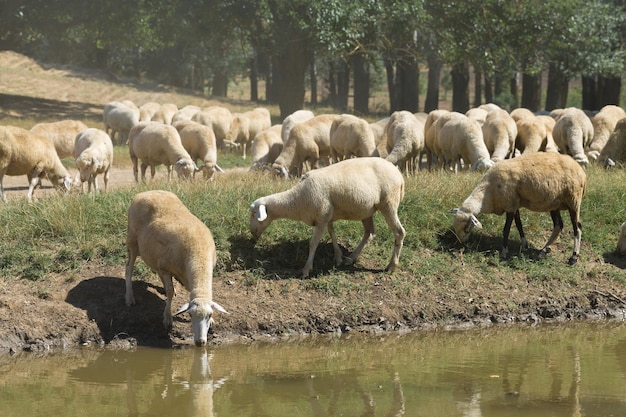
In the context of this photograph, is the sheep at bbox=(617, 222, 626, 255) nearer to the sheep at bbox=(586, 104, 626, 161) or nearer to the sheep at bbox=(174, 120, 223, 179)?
the sheep at bbox=(586, 104, 626, 161)

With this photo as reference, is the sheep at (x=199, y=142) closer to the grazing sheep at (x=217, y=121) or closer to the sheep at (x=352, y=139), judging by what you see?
the sheep at (x=352, y=139)

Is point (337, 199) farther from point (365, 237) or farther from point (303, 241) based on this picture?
point (303, 241)

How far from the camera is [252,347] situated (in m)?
10.2

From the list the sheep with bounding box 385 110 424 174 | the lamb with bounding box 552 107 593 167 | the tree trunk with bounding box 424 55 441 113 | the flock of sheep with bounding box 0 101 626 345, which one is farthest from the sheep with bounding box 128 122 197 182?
the tree trunk with bounding box 424 55 441 113

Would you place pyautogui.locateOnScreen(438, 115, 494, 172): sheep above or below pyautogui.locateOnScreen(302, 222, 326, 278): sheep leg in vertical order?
above

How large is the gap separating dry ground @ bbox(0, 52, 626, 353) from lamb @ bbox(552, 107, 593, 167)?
22.4ft

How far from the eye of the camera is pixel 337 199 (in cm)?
1134

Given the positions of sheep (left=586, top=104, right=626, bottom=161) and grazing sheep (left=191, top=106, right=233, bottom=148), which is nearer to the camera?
sheep (left=586, top=104, right=626, bottom=161)

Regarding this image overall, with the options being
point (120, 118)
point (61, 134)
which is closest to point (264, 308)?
point (61, 134)

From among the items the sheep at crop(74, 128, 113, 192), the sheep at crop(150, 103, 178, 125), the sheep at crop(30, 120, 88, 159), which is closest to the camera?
the sheep at crop(74, 128, 113, 192)

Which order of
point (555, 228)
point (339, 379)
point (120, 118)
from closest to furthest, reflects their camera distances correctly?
point (339, 379), point (555, 228), point (120, 118)

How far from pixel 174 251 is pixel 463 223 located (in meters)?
4.41

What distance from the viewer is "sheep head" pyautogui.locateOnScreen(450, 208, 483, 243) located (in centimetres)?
1245

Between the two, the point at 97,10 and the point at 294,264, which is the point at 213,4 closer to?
the point at 97,10
